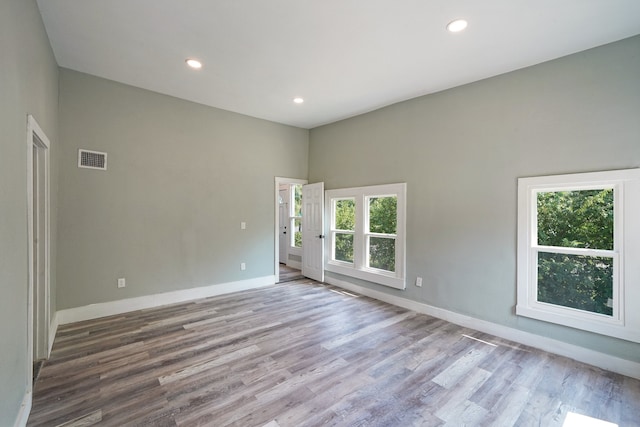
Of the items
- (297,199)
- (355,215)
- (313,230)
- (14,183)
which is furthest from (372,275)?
(14,183)

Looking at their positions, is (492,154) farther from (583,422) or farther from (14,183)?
(14,183)

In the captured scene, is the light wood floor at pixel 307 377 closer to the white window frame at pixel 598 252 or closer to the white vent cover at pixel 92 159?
the white window frame at pixel 598 252

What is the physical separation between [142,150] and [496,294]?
16.4 ft

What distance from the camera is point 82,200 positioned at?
3.58m

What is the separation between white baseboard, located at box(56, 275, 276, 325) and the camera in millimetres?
3537

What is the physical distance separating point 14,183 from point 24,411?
1464mm

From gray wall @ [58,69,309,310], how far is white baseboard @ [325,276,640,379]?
8.71 feet

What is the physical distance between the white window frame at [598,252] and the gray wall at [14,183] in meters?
4.26

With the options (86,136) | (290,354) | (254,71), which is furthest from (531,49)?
(86,136)

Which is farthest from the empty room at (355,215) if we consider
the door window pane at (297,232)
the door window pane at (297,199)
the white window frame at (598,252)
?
the door window pane at (297,199)

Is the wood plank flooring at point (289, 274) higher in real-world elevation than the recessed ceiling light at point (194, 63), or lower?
lower

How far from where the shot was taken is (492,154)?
135 inches

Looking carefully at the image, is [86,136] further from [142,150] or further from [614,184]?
[614,184]

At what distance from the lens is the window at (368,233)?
4391mm
